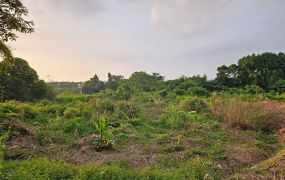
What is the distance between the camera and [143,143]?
9625 mm

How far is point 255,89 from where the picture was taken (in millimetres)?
21609

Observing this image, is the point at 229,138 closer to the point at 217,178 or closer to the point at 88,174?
the point at 217,178

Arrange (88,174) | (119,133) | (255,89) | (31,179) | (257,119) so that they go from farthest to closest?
(255,89) < (257,119) < (119,133) < (88,174) < (31,179)

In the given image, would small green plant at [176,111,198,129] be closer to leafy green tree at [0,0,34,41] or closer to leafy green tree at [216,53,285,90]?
leafy green tree at [0,0,34,41]

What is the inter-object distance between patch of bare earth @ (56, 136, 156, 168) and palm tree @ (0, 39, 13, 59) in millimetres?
3803

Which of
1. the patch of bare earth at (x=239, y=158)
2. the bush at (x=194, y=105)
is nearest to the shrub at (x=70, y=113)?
the bush at (x=194, y=105)

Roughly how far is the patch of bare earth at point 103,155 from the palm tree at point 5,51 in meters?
3.80

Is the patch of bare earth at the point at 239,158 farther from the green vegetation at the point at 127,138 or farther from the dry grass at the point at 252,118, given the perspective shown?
the dry grass at the point at 252,118

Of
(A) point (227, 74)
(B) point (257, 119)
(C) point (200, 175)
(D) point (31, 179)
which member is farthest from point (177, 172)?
(A) point (227, 74)

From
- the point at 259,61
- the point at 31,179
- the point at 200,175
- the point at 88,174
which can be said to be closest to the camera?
the point at 31,179

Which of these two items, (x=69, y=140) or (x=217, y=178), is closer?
(x=217, y=178)

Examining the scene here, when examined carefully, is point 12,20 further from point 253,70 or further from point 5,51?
point 253,70

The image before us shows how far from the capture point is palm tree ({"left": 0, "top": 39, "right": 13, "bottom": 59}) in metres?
11.0

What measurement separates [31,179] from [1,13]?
6548 mm
